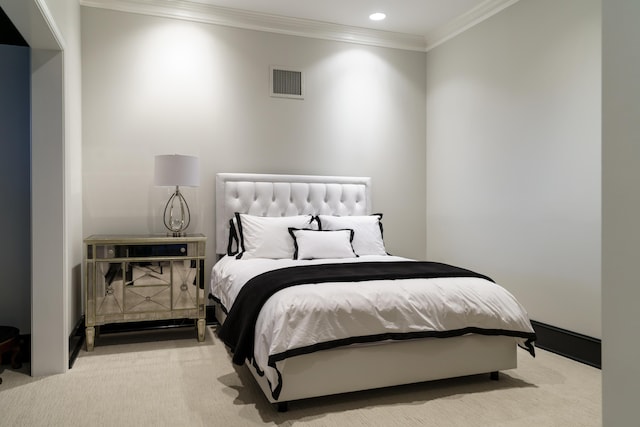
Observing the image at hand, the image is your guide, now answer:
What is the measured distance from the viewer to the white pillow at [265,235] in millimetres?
4148

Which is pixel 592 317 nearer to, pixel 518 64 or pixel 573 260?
pixel 573 260

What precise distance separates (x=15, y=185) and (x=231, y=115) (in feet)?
6.43

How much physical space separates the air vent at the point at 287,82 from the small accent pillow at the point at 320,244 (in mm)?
1508

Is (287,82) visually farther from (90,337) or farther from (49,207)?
(90,337)

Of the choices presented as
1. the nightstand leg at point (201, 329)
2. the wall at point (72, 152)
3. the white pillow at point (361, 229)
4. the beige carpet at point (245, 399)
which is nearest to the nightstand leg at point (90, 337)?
the wall at point (72, 152)

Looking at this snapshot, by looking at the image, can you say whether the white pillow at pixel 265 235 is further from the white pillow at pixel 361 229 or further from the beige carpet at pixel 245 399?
the beige carpet at pixel 245 399

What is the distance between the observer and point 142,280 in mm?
3830

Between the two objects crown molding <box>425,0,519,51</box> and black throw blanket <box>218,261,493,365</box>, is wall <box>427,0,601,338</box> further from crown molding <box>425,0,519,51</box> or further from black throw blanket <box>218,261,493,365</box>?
black throw blanket <box>218,261,493,365</box>

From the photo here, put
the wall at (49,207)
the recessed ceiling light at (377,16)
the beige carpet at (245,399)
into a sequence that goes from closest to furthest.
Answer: the beige carpet at (245,399), the wall at (49,207), the recessed ceiling light at (377,16)

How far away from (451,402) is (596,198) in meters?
1.82

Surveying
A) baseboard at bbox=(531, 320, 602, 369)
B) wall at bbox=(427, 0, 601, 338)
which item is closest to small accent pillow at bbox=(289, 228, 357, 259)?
wall at bbox=(427, 0, 601, 338)

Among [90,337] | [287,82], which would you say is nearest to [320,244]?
[287,82]

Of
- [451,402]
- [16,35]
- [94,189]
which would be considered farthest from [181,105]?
[451,402]

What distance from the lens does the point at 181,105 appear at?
452 cm
